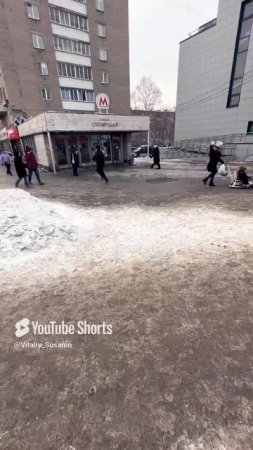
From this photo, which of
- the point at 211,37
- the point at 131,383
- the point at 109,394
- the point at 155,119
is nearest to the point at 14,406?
the point at 109,394

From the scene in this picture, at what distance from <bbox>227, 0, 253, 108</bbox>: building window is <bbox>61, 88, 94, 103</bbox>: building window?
18.1 meters

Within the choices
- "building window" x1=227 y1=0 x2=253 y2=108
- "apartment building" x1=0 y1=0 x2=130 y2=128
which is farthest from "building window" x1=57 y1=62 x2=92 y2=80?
"building window" x1=227 y1=0 x2=253 y2=108

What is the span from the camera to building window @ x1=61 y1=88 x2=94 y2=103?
28078 mm

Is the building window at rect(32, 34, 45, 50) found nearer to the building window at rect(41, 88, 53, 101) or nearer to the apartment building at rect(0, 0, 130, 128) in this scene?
the apartment building at rect(0, 0, 130, 128)

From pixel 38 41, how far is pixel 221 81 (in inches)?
886

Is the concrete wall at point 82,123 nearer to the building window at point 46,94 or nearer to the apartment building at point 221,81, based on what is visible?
the building window at point 46,94

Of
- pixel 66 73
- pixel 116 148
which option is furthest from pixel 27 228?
Answer: pixel 66 73

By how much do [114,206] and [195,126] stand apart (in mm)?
30704

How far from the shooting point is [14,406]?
6.56ft

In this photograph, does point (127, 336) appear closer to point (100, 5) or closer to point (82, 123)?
point (82, 123)

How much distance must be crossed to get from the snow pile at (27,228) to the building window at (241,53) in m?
29.6

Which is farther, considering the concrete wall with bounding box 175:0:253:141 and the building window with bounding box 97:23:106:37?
the building window with bounding box 97:23:106:37

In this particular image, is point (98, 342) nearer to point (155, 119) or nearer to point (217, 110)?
point (217, 110)

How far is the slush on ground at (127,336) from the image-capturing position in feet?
5.97
